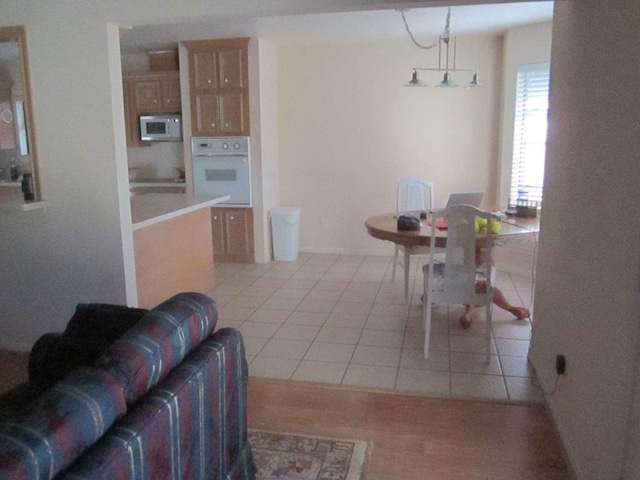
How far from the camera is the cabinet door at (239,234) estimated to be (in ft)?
18.6

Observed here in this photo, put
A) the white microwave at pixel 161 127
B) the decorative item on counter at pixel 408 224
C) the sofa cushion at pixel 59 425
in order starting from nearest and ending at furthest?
1. the sofa cushion at pixel 59 425
2. the decorative item on counter at pixel 408 224
3. the white microwave at pixel 161 127

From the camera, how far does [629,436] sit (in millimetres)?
1562

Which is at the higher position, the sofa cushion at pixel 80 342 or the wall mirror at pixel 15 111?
the wall mirror at pixel 15 111

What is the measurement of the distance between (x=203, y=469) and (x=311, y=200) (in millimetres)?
4602

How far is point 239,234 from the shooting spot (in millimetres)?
5703

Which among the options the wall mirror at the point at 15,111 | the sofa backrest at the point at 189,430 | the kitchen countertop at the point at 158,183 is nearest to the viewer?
the sofa backrest at the point at 189,430

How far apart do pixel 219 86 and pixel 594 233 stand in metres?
4.34

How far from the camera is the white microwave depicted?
565 centimetres

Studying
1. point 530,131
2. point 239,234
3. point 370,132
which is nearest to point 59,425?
point 239,234

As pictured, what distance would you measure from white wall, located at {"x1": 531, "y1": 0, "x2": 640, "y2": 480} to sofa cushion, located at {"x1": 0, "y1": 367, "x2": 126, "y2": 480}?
1.46 meters

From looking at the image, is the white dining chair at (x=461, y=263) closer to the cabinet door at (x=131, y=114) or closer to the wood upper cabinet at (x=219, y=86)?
the wood upper cabinet at (x=219, y=86)

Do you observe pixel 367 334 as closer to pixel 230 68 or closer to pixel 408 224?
pixel 408 224

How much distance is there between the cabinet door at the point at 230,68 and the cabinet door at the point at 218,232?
1332 millimetres

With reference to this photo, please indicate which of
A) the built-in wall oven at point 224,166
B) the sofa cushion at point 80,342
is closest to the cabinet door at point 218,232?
the built-in wall oven at point 224,166
